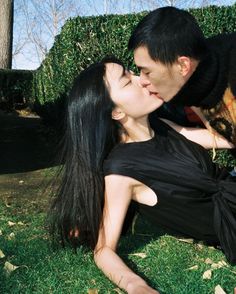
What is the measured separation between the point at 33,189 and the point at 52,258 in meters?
2.83

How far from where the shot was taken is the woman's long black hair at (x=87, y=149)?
307 cm

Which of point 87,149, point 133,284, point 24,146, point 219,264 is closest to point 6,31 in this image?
point 24,146

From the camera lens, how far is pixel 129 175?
10.1 ft

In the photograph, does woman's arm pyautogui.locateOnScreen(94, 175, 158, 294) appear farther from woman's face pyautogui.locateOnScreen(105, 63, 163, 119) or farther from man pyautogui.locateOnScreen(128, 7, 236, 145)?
man pyautogui.locateOnScreen(128, 7, 236, 145)

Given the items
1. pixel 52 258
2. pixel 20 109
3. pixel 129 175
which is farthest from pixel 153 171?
pixel 20 109

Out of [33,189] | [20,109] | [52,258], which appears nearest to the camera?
[52,258]

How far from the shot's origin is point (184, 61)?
2957 millimetres

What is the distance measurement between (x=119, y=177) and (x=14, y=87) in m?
14.8

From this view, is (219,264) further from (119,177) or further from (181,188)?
(119,177)

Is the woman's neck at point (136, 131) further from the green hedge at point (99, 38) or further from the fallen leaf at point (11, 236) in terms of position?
the green hedge at point (99, 38)

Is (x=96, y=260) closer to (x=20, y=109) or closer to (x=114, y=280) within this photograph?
(x=114, y=280)

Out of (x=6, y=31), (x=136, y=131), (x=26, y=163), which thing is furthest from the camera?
(x=6, y=31)

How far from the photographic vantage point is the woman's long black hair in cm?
307

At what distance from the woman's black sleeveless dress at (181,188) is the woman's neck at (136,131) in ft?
0.18
